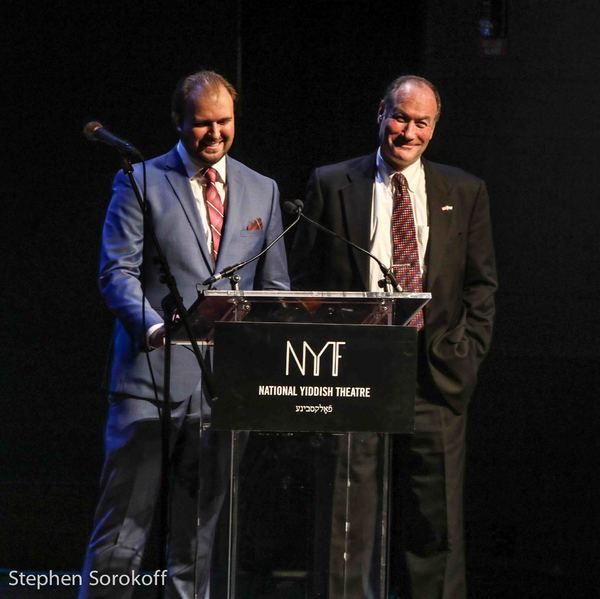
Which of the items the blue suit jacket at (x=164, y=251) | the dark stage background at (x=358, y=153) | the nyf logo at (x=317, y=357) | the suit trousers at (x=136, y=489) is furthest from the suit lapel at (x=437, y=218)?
the nyf logo at (x=317, y=357)

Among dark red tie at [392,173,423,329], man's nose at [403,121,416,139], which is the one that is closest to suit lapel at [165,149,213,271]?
dark red tie at [392,173,423,329]

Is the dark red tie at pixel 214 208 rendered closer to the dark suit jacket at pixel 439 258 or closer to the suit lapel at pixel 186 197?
the suit lapel at pixel 186 197

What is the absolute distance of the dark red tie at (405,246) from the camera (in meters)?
3.60

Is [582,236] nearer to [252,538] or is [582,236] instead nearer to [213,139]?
[213,139]

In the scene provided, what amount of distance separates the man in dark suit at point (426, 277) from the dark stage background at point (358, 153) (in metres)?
0.70

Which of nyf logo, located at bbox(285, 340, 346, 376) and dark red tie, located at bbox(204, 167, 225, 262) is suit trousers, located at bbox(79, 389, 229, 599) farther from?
nyf logo, located at bbox(285, 340, 346, 376)

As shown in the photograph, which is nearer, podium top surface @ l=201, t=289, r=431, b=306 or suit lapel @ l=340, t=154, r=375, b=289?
podium top surface @ l=201, t=289, r=431, b=306

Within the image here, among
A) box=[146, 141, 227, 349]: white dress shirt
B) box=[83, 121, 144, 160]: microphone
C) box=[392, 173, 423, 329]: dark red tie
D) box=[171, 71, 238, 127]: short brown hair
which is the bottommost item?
box=[392, 173, 423, 329]: dark red tie

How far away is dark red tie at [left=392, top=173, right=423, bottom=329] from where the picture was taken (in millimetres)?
3598

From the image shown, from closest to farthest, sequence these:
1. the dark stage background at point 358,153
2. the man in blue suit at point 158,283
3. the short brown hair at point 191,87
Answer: the man in blue suit at point 158,283, the short brown hair at point 191,87, the dark stage background at point 358,153

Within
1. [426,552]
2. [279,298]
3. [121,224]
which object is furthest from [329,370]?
[426,552]

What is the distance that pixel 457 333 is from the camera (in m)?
3.67

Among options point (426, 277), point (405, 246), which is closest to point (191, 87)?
point (405, 246)

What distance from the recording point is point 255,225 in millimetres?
3479
